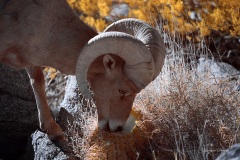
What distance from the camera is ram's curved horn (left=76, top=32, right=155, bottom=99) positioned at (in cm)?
562

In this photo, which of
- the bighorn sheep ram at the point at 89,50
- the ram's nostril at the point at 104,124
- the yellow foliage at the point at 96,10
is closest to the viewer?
the bighorn sheep ram at the point at 89,50

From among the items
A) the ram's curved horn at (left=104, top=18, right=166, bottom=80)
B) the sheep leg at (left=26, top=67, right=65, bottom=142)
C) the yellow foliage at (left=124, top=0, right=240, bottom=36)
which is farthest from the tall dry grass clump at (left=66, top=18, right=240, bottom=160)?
the yellow foliage at (left=124, top=0, right=240, bottom=36)

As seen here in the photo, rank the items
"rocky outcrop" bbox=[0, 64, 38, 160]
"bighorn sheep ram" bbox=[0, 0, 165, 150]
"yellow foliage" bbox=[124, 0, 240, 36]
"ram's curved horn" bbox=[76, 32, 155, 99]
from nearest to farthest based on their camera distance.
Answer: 1. "ram's curved horn" bbox=[76, 32, 155, 99]
2. "bighorn sheep ram" bbox=[0, 0, 165, 150]
3. "rocky outcrop" bbox=[0, 64, 38, 160]
4. "yellow foliage" bbox=[124, 0, 240, 36]

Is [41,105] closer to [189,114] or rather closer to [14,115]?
[14,115]

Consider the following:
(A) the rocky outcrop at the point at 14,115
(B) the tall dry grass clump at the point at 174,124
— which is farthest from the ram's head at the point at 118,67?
(A) the rocky outcrop at the point at 14,115

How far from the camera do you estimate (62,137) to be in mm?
7148

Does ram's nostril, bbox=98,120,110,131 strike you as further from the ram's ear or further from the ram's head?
the ram's ear

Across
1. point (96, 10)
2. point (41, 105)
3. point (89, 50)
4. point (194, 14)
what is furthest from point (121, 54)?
point (96, 10)

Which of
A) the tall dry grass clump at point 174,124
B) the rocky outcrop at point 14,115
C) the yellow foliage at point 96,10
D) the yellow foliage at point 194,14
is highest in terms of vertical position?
the yellow foliage at point 96,10

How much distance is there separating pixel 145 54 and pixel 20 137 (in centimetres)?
283

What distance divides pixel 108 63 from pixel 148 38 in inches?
18.7

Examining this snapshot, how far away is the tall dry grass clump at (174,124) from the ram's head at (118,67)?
722mm

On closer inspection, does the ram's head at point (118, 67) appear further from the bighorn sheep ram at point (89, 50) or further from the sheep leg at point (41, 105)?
the sheep leg at point (41, 105)

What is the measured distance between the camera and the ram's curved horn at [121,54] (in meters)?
5.62
